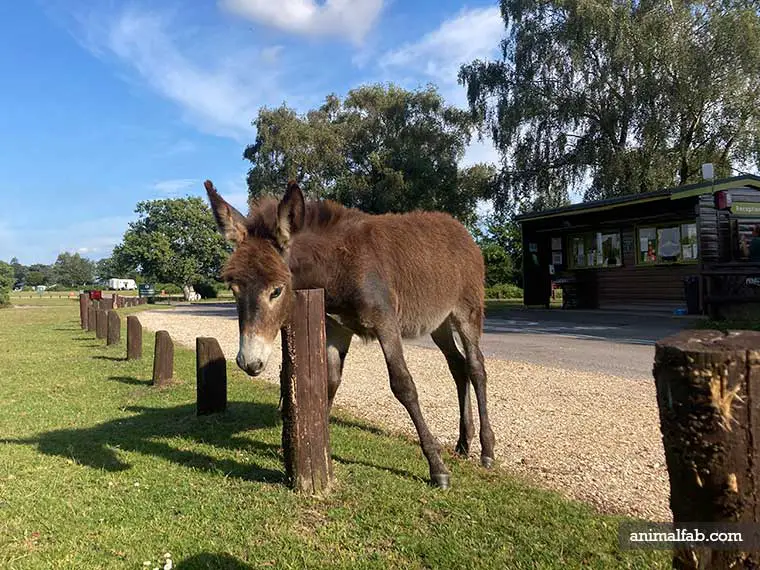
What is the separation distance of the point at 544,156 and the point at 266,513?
26.8m

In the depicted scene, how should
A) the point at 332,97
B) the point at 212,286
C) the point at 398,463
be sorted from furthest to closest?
the point at 212,286
the point at 332,97
the point at 398,463

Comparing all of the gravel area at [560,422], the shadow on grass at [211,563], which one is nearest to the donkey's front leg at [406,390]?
the gravel area at [560,422]

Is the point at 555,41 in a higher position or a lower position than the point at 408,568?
higher

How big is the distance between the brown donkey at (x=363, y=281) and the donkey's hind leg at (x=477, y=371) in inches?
Result: 0.4

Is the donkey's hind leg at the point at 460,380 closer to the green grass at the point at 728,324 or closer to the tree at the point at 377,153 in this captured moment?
the green grass at the point at 728,324

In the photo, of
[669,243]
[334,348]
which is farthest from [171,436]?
[669,243]

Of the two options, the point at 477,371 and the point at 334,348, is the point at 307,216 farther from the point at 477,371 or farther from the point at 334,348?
the point at 477,371

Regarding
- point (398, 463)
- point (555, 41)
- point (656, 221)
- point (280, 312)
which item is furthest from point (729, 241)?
point (280, 312)

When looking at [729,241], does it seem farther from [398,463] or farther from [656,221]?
[398,463]

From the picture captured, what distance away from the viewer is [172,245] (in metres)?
62.7

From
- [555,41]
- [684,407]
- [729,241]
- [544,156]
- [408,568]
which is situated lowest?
[408,568]

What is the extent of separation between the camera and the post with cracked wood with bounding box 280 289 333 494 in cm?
405

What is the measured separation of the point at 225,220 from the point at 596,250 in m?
21.1

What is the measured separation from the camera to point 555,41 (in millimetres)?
25938
